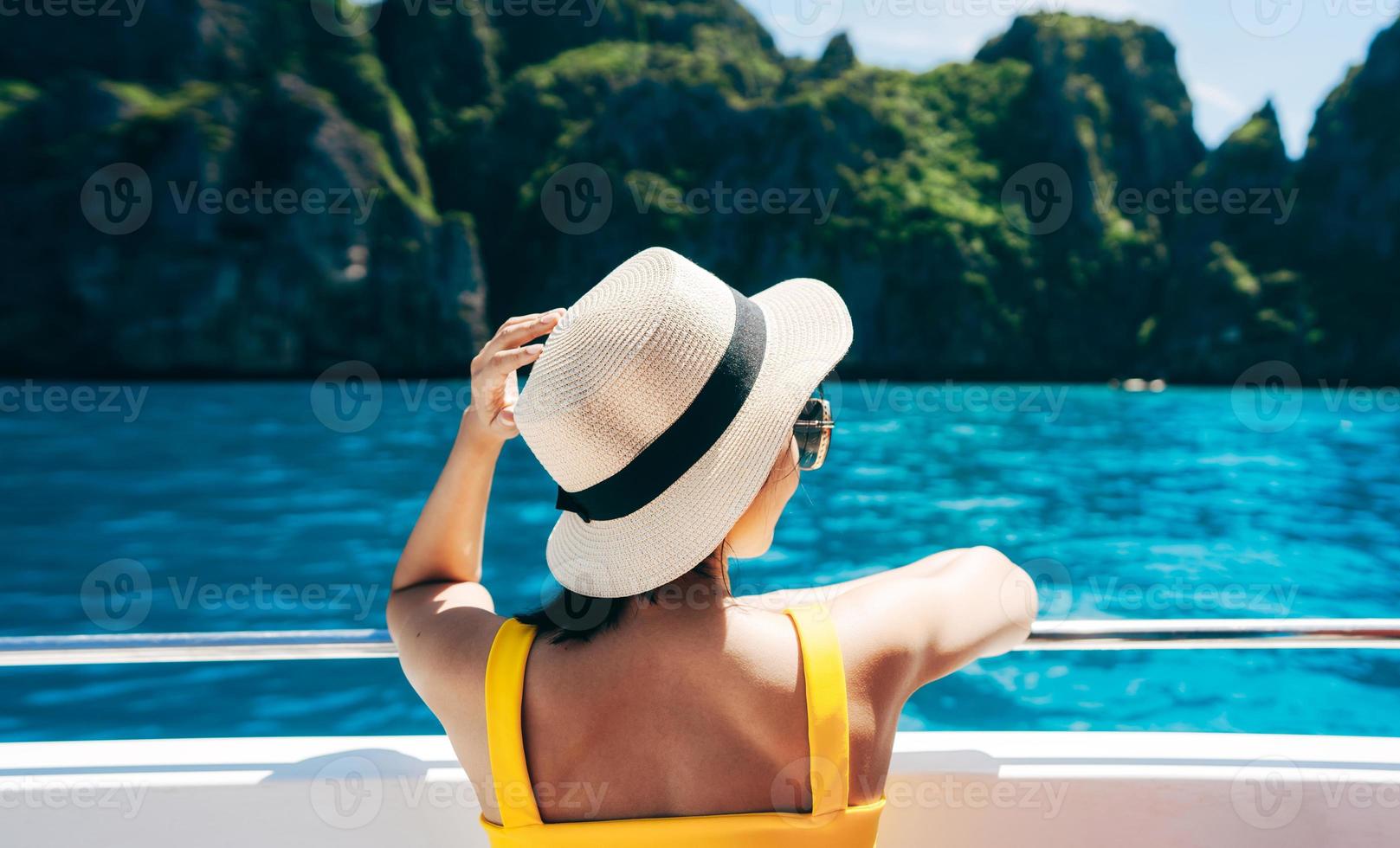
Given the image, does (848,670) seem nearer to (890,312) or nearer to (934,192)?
(890,312)

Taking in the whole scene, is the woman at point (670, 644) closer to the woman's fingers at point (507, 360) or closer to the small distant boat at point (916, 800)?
the woman's fingers at point (507, 360)

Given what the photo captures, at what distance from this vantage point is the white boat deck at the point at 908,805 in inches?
47.2

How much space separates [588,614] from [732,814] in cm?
22

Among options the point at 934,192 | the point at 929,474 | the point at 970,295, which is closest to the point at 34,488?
the point at 929,474

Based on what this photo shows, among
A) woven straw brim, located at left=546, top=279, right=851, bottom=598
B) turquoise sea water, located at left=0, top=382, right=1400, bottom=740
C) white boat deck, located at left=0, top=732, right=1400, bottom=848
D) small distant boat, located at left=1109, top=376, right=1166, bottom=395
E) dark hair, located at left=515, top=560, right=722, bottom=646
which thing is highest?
woven straw brim, located at left=546, top=279, right=851, bottom=598

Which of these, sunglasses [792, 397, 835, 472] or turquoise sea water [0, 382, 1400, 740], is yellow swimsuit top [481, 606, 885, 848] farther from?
turquoise sea water [0, 382, 1400, 740]

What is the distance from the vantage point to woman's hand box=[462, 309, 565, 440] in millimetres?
970

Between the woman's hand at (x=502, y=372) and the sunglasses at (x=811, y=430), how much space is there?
28 cm

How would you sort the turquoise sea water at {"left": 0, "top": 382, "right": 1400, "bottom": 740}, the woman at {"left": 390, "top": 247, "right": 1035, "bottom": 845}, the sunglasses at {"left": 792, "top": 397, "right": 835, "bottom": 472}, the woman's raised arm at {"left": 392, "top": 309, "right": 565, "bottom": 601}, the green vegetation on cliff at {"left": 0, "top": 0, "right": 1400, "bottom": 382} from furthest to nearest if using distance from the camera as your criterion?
1. the green vegetation on cliff at {"left": 0, "top": 0, "right": 1400, "bottom": 382}
2. the turquoise sea water at {"left": 0, "top": 382, "right": 1400, "bottom": 740}
3. the woman's raised arm at {"left": 392, "top": 309, "right": 565, "bottom": 601}
4. the sunglasses at {"left": 792, "top": 397, "right": 835, "bottom": 472}
5. the woman at {"left": 390, "top": 247, "right": 1035, "bottom": 845}

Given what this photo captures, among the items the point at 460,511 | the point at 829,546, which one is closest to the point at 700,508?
the point at 460,511

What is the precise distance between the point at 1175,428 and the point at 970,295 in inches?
1068

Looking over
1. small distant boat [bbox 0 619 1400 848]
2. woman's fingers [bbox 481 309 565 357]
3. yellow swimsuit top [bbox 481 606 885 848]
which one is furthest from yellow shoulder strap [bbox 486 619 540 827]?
small distant boat [bbox 0 619 1400 848]

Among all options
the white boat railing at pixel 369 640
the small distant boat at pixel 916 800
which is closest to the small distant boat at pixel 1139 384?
the white boat railing at pixel 369 640

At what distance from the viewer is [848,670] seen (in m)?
0.77
